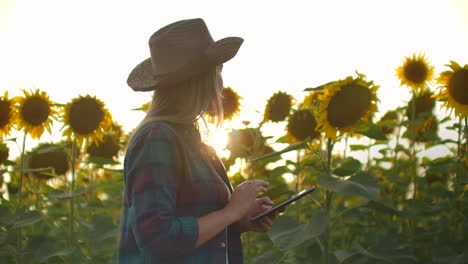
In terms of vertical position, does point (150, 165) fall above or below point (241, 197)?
above

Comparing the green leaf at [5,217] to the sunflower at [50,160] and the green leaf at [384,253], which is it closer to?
the sunflower at [50,160]

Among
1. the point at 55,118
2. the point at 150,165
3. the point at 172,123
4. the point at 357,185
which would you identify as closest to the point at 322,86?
the point at 357,185

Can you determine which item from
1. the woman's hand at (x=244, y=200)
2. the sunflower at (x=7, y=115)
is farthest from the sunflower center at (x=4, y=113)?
the woman's hand at (x=244, y=200)

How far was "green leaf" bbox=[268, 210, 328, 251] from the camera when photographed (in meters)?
2.42

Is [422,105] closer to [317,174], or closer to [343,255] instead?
[317,174]

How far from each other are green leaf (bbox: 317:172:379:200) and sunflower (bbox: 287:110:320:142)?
1.30m

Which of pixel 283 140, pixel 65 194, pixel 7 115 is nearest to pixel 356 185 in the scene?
pixel 283 140

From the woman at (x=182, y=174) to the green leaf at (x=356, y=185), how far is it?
1.48ft

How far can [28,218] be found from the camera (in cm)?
337

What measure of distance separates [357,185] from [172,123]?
102 cm

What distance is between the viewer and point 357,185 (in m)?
2.32

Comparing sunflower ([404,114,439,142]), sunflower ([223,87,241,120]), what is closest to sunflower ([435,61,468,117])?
sunflower ([404,114,439,142])

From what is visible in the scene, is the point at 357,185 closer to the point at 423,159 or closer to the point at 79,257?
the point at 79,257

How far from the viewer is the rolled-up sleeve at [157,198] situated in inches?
62.1
